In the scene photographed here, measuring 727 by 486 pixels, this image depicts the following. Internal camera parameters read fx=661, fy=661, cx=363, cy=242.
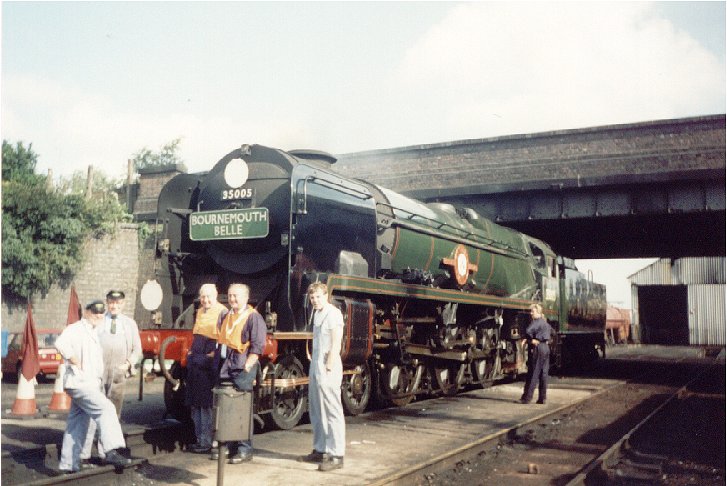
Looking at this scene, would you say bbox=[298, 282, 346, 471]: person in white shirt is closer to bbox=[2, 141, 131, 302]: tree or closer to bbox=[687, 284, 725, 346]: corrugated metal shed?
bbox=[2, 141, 131, 302]: tree

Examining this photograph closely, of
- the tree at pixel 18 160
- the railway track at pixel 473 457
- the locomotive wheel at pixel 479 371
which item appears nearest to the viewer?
the railway track at pixel 473 457

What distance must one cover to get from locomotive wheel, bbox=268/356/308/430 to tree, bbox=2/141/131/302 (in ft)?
43.0

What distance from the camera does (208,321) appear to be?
663cm

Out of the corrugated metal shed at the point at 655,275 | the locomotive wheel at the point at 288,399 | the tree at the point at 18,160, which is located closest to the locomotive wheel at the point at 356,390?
the locomotive wheel at the point at 288,399

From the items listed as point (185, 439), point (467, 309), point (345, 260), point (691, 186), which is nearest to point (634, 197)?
point (691, 186)

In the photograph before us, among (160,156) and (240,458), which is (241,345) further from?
(160,156)

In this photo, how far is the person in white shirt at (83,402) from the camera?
566 cm

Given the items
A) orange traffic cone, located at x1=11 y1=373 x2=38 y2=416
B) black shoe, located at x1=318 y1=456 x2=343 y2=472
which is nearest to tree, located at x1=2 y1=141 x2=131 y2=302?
orange traffic cone, located at x1=11 y1=373 x2=38 y2=416

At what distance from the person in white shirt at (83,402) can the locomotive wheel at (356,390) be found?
3310mm

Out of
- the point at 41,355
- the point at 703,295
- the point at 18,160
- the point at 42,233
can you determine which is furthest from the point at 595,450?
the point at 703,295

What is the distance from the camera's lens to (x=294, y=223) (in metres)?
7.58

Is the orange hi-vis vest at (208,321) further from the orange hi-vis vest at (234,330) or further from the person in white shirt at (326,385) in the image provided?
the person in white shirt at (326,385)

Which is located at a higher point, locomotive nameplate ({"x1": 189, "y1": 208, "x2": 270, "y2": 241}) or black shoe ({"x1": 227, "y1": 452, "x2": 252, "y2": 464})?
locomotive nameplate ({"x1": 189, "y1": 208, "x2": 270, "y2": 241})

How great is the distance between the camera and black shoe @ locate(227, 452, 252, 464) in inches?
236
